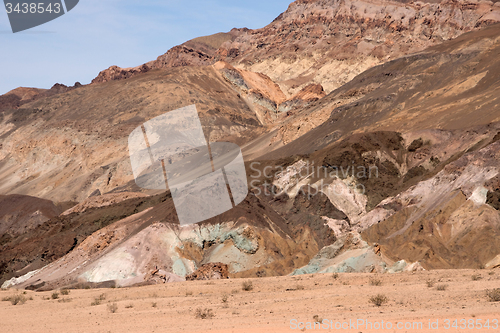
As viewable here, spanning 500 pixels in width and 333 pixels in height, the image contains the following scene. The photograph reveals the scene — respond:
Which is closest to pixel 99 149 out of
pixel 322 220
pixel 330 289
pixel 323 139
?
pixel 323 139

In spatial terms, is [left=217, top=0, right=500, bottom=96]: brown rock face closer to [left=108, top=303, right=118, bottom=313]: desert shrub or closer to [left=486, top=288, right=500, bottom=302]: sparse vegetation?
[left=108, top=303, right=118, bottom=313]: desert shrub

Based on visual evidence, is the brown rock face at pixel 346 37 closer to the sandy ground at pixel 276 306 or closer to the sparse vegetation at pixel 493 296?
the sandy ground at pixel 276 306

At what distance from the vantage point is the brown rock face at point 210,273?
2734 cm

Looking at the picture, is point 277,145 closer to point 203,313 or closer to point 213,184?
point 213,184

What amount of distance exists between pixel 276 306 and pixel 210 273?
13700 millimetres

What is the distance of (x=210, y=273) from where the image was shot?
1086 inches

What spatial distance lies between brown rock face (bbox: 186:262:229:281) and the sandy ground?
754 centimetres

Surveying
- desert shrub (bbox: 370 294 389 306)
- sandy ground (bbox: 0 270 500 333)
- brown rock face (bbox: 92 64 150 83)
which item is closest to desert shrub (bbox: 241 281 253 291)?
sandy ground (bbox: 0 270 500 333)

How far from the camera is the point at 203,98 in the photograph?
350 ft

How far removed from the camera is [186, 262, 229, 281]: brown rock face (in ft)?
89.7

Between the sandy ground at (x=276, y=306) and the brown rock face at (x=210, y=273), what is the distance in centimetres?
754

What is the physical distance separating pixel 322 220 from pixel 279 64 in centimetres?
9795

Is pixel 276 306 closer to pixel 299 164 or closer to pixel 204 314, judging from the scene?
pixel 204 314

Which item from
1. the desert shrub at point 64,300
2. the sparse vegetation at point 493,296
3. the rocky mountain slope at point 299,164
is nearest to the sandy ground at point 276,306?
the desert shrub at point 64,300
